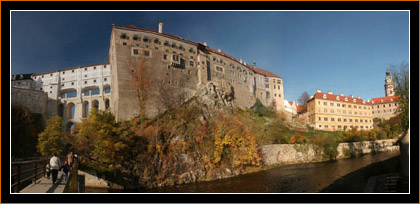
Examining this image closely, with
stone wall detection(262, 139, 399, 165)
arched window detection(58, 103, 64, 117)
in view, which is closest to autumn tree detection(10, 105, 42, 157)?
arched window detection(58, 103, 64, 117)

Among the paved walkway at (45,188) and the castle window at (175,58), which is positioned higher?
the castle window at (175,58)

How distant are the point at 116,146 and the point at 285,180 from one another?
12.6 meters

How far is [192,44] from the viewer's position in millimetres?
33094

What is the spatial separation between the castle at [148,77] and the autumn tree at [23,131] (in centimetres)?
303

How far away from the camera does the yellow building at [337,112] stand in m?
38.7

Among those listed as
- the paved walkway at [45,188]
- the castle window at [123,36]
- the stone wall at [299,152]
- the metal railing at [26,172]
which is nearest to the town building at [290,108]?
the stone wall at [299,152]

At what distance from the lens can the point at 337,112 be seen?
1570 inches

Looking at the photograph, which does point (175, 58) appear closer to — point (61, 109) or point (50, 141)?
point (50, 141)

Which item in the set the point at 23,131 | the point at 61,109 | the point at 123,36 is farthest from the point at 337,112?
the point at 23,131

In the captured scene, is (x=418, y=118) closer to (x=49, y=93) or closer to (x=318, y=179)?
(x=318, y=179)

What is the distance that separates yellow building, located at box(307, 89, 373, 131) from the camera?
127 feet

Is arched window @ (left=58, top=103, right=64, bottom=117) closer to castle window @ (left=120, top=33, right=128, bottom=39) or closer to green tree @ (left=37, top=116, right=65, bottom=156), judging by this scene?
green tree @ (left=37, top=116, right=65, bottom=156)

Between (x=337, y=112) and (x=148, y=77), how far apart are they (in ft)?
110

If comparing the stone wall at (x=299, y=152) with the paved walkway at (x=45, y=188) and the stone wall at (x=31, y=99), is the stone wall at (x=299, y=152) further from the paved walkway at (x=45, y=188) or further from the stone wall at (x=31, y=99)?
the stone wall at (x=31, y=99)
